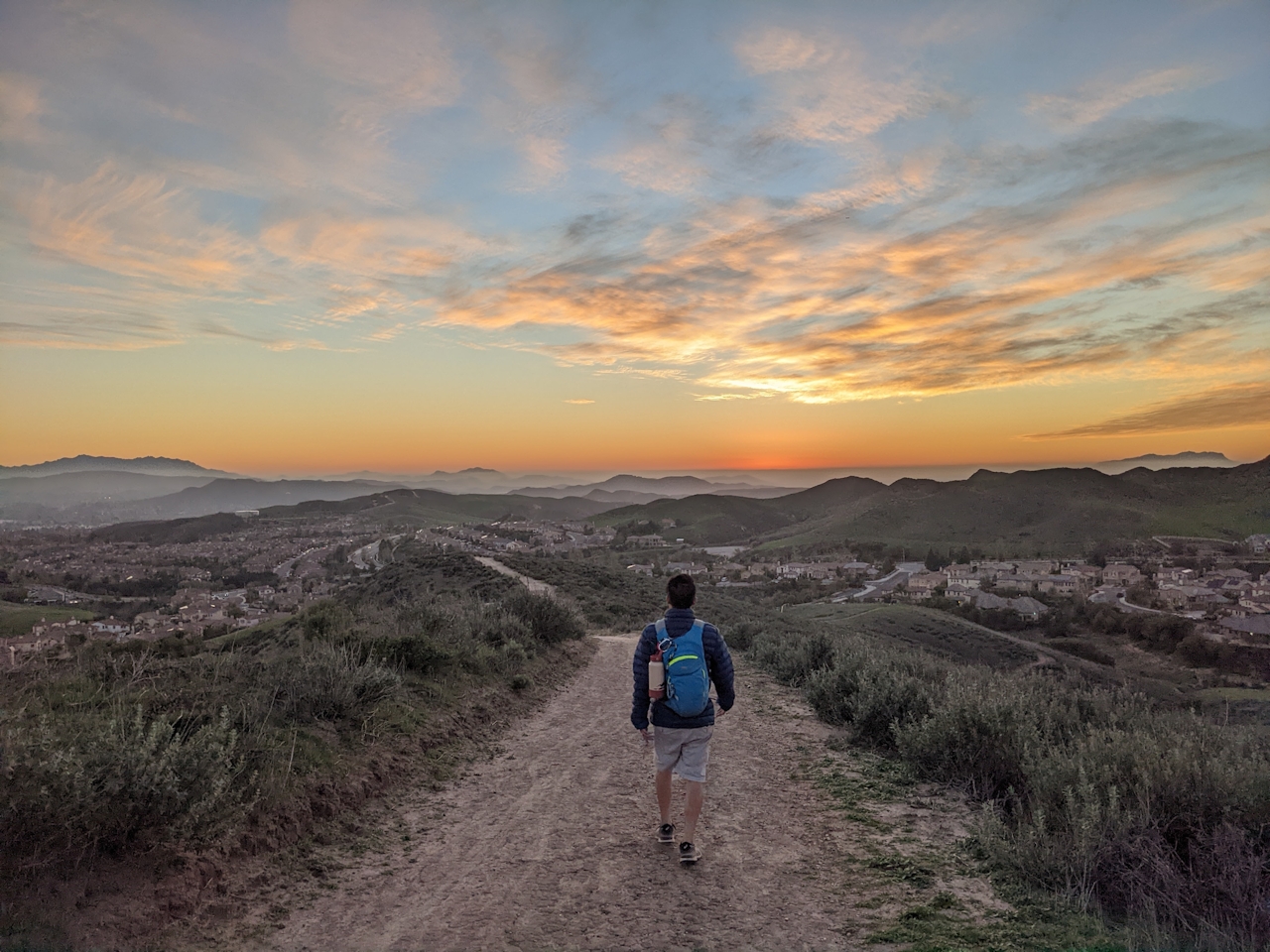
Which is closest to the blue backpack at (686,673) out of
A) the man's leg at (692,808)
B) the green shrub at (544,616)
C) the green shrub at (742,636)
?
the man's leg at (692,808)

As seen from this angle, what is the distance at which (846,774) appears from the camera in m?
7.13

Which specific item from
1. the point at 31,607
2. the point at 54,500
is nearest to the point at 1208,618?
the point at 31,607

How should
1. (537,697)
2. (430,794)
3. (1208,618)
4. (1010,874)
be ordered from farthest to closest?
1. (1208,618)
2. (537,697)
3. (430,794)
4. (1010,874)

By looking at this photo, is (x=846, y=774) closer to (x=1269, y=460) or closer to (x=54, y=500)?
(x=1269, y=460)

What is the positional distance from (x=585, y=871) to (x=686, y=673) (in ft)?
5.05

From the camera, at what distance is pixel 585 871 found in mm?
4715

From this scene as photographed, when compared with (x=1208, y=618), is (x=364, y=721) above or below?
above

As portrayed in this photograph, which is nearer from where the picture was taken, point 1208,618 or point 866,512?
point 1208,618

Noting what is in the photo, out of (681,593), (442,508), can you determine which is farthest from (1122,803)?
(442,508)

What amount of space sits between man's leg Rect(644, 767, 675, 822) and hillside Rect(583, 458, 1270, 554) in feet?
305

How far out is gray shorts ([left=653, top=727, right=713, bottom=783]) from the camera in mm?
4891

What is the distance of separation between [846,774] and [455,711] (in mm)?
4891

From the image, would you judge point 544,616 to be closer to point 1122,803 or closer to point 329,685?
point 329,685

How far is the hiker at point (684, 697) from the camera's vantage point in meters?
4.83
